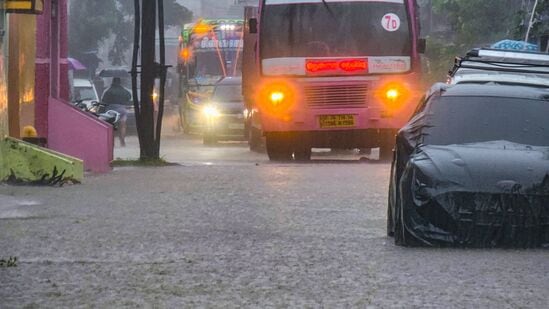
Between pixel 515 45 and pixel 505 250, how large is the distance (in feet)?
57.4

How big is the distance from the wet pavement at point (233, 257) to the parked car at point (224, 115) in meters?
20.3

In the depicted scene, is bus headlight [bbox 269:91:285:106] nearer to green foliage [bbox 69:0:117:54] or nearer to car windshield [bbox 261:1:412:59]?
car windshield [bbox 261:1:412:59]

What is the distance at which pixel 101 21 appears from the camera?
66.6 meters

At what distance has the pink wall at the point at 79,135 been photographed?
21.3m

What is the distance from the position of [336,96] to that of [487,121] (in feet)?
41.7

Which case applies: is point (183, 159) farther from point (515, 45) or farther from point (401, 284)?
point (401, 284)

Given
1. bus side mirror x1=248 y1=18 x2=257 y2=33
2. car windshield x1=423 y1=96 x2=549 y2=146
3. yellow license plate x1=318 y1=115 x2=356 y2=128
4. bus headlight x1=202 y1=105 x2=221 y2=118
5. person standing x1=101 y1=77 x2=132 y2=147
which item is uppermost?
bus side mirror x1=248 y1=18 x2=257 y2=33

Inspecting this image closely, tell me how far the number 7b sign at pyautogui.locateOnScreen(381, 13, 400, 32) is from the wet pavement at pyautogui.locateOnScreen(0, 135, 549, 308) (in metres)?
8.36

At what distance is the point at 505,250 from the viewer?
10703 mm

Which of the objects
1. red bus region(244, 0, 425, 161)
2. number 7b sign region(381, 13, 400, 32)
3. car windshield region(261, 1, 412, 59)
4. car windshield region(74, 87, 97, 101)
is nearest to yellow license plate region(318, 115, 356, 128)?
red bus region(244, 0, 425, 161)

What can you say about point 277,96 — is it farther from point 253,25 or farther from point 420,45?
point 420,45

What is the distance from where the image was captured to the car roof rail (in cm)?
1899

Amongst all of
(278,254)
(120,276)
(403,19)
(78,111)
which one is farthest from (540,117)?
(403,19)

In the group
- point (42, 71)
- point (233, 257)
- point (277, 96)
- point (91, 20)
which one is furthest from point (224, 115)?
point (91, 20)
